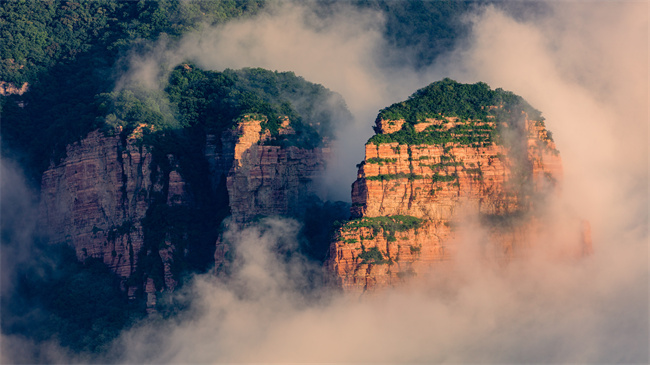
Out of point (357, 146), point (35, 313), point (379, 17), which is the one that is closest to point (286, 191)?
point (357, 146)

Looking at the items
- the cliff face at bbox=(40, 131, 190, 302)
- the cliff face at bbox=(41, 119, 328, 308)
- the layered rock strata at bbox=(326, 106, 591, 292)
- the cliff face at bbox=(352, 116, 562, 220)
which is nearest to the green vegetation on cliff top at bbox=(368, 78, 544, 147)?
the layered rock strata at bbox=(326, 106, 591, 292)

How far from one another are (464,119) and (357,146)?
1516 cm

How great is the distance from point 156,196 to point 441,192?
19694mm

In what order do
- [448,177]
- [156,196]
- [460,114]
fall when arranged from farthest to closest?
[156,196], [460,114], [448,177]

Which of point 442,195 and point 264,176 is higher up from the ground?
point 264,176

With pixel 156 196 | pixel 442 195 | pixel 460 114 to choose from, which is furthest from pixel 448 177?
pixel 156 196

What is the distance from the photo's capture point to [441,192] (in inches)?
4306

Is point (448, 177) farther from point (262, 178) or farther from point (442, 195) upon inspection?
point (262, 178)

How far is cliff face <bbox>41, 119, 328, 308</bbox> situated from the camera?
117188mm

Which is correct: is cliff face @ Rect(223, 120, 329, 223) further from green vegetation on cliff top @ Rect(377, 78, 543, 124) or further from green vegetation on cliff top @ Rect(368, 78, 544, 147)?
green vegetation on cliff top @ Rect(377, 78, 543, 124)

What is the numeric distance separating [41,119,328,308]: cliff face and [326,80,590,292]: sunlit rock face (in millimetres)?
8913

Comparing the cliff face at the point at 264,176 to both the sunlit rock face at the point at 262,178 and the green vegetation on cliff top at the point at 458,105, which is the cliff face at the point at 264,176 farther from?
the green vegetation on cliff top at the point at 458,105

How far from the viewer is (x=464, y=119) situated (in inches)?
4387

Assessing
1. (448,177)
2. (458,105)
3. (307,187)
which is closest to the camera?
(448,177)
